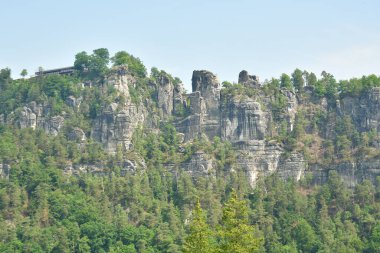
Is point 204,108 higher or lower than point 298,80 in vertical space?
lower

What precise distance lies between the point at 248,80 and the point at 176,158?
12321mm

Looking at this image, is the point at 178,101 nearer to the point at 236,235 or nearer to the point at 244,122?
the point at 244,122

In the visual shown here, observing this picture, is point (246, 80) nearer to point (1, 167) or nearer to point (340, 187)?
point (340, 187)

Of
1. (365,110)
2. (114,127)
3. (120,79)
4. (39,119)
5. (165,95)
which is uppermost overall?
(120,79)

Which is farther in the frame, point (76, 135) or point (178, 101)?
point (178, 101)

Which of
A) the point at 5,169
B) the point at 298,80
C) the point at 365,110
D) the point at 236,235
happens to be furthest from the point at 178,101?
the point at 236,235

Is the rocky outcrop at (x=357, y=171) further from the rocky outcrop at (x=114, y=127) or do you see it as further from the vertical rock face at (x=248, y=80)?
the rocky outcrop at (x=114, y=127)

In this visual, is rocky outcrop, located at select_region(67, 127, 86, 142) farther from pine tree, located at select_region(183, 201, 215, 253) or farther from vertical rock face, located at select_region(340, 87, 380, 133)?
pine tree, located at select_region(183, 201, 215, 253)

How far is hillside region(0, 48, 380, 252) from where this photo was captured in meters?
82.4

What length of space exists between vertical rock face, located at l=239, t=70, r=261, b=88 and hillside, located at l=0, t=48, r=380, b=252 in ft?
0.40

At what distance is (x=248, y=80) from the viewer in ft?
322

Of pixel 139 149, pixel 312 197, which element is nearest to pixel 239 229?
pixel 312 197

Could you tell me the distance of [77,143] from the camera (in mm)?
94000

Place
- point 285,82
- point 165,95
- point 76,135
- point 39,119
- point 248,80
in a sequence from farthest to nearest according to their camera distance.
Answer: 1. point 285,82
2. point 165,95
3. point 248,80
4. point 39,119
5. point 76,135
